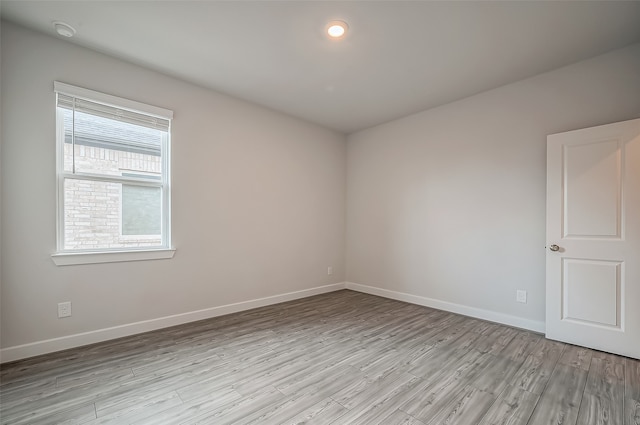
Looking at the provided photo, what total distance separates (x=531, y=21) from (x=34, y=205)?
4.39m

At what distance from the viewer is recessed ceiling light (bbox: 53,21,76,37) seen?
236 cm

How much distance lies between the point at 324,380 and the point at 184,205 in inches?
93.8

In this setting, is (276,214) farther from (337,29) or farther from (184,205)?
(337,29)

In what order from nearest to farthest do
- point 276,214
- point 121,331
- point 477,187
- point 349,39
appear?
1. point 349,39
2. point 121,331
3. point 477,187
4. point 276,214

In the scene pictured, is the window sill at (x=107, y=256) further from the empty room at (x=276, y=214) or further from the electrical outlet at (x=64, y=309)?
the electrical outlet at (x=64, y=309)

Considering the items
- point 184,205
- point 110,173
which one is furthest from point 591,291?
point 110,173

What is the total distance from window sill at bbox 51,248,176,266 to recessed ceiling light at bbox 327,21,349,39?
8.91 ft

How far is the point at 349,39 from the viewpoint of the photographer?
2.54m

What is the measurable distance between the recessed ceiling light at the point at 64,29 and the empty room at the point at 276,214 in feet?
0.06

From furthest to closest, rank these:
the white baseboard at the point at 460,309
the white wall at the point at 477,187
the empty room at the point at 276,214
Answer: the white baseboard at the point at 460,309 < the white wall at the point at 477,187 < the empty room at the point at 276,214

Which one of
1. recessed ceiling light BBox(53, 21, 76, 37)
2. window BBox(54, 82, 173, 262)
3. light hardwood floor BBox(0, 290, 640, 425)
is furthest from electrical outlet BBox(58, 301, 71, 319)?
recessed ceiling light BBox(53, 21, 76, 37)

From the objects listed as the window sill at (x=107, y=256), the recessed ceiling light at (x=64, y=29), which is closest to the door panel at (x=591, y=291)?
the window sill at (x=107, y=256)

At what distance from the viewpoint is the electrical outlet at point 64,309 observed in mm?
2562

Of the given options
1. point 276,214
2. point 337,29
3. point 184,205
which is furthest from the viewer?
point 276,214
